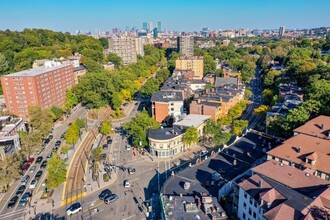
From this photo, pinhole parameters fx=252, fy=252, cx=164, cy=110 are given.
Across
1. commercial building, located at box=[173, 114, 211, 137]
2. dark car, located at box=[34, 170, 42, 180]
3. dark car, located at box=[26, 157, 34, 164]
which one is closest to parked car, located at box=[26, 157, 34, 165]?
dark car, located at box=[26, 157, 34, 164]

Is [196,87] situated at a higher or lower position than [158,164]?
higher

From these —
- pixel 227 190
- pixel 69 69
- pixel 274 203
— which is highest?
pixel 69 69

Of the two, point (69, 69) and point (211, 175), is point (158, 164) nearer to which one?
point (211, 175)

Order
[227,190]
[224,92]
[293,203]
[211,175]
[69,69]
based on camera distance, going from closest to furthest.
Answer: [293,203] < [227,190] < [211,175] < [224,92] < [69,69]

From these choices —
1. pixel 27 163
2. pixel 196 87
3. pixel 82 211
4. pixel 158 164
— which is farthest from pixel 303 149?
pixel 196 87

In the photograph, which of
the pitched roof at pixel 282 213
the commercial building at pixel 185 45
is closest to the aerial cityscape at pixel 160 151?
the pitched roof at pixel 282 213

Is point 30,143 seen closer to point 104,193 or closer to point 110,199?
point 104,193

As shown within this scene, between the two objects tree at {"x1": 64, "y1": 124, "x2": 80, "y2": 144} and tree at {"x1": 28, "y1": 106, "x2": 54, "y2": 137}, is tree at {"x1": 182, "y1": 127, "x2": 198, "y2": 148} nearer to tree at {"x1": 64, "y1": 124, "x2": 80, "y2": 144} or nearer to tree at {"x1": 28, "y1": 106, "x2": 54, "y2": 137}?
tree at {"x1": 64, "y1": 124, "x2": 80, "y2": 144}
